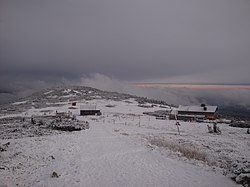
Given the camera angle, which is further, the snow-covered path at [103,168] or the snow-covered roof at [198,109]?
the snow-covered roof at [198,109]

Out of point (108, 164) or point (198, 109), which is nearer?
point (108, 164)

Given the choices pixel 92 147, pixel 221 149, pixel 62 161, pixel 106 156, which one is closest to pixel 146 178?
pixel 106 156

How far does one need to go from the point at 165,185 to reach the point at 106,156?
8394 millimetres

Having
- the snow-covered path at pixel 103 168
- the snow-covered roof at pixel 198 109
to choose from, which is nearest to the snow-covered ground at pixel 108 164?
the snow-covered path at pixel 103 168

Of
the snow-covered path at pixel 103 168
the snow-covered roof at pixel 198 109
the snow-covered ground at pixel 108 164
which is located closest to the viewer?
the snow-covered path at pixel 103 168

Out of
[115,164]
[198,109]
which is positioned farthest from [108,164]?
[198,109]

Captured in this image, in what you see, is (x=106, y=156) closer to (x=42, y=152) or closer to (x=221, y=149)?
(x=42, y=152)

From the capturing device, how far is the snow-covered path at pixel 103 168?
15562mm

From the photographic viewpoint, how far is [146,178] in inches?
632

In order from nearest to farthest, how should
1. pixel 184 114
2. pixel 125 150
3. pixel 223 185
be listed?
1. pixel 223 185
2. pixel 125 150
3. pixel 184 114

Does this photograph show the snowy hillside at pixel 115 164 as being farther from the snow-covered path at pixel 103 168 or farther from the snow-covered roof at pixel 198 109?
the snow-covered roof at pixel 198 109

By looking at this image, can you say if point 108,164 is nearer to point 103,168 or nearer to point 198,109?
point 103,168

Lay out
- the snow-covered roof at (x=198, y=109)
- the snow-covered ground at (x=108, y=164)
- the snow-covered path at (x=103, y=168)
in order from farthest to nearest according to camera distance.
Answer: the snow-covered roof at (x=198, y=109)
the snow-covered ground at (x=108, y=164)
the snow-covered path at (x=103, y=168)

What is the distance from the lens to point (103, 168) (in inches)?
721
